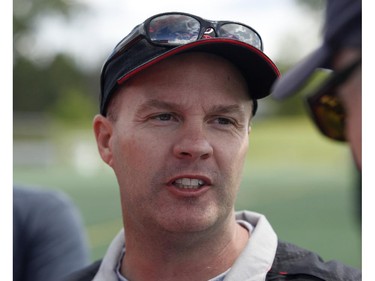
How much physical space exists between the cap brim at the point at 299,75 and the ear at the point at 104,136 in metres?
0.73

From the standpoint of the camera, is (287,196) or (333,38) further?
(287,196)

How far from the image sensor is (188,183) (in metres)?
1.54

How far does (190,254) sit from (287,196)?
A: 11.2m

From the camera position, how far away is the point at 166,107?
1587 mm

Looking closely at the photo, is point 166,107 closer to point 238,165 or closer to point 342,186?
point 238,165

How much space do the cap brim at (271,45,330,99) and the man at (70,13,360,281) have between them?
0.42 meters

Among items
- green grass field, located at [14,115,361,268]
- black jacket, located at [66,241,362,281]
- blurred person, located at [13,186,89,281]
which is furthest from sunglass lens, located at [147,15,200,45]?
green grass field, located at [14,115,361,268]

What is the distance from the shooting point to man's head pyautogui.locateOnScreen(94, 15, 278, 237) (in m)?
1.54

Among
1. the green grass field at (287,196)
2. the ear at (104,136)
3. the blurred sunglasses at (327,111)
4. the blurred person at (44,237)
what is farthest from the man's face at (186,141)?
the green grass field at (287,196)

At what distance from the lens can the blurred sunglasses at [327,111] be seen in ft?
3.59

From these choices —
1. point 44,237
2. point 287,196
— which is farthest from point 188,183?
point 287,196

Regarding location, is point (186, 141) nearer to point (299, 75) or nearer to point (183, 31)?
point (183, 31)

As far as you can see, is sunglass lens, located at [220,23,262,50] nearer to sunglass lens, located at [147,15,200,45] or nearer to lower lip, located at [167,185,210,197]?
sunglass lens, located at [147,15,200,45]

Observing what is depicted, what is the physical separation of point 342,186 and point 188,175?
512 inches
